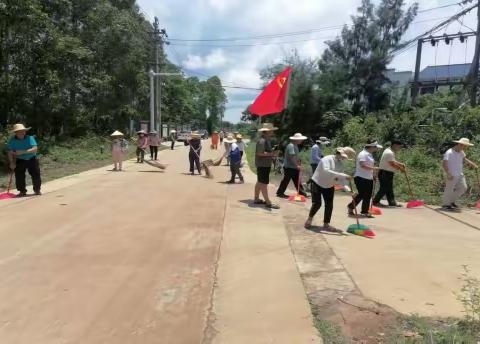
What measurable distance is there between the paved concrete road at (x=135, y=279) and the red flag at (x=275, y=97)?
387 centimetres

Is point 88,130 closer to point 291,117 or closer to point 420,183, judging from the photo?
point 291,117

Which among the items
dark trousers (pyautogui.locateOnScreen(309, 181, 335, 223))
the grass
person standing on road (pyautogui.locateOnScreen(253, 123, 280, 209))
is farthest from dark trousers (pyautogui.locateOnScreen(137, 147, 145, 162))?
dark trousers (pyautogui.locateOnScreen(309, 181, 335, 223))

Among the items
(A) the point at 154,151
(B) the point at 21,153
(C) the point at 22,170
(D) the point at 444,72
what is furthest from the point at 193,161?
(D) the point at 444,72

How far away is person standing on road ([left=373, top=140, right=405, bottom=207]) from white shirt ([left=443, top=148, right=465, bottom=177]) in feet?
3.35

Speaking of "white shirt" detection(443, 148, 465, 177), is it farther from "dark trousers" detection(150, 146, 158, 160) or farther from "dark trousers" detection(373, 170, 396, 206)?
"dark trousers" detection(150, 146, 158, 160)

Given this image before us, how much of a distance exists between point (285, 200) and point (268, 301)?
21.5 feet

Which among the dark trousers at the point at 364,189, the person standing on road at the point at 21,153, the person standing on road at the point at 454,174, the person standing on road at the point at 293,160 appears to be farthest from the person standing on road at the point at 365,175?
the person standing on road at the point at 21,153

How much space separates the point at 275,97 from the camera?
488 inches

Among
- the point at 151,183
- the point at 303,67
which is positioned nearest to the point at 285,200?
the point at 151,183

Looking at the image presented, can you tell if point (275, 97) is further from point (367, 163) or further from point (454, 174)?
point (454, 174)

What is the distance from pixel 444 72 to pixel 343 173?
66509mm

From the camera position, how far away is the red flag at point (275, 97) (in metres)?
12.2

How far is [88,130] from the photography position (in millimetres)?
32031

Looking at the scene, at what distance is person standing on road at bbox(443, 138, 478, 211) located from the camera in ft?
35.0
